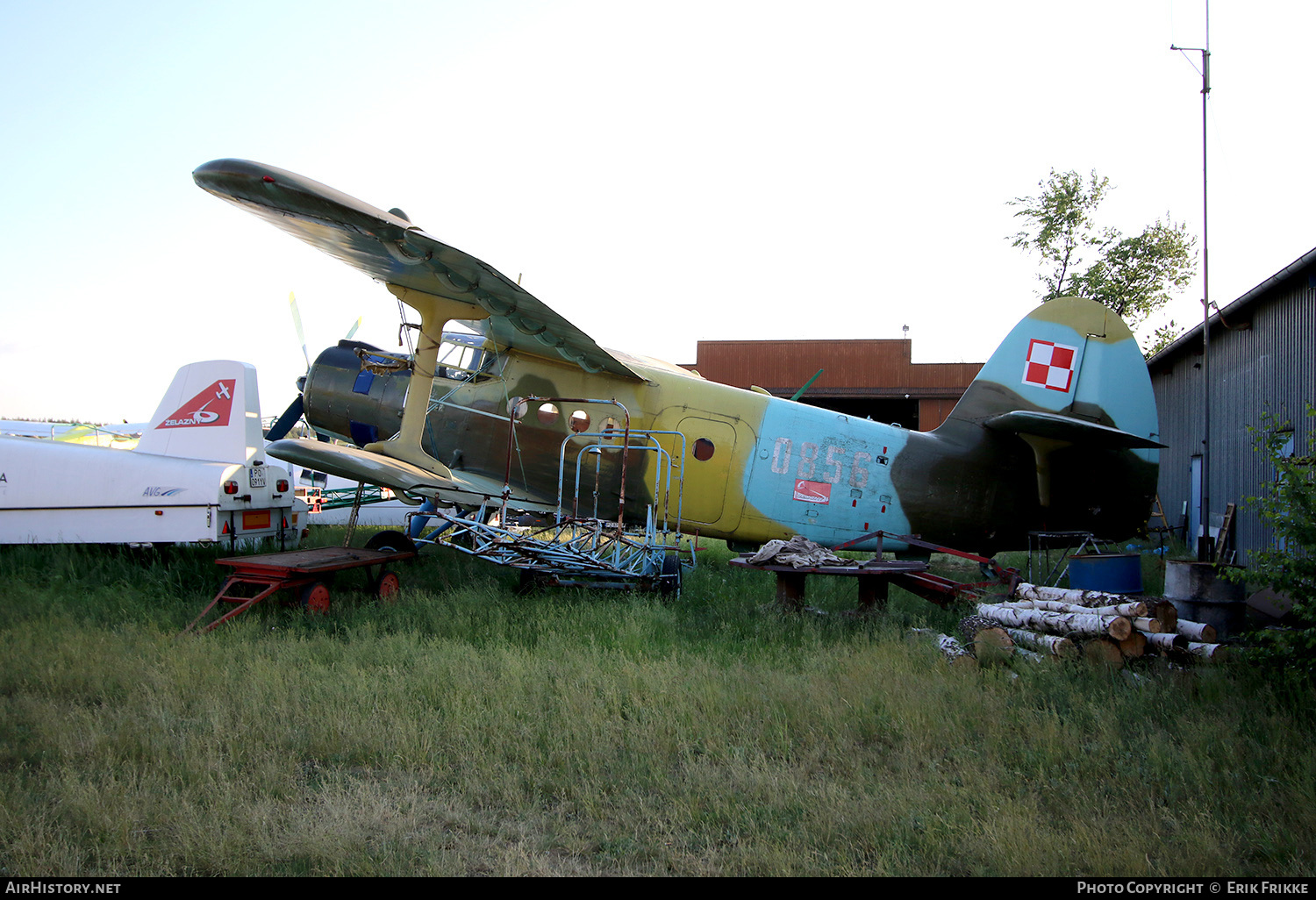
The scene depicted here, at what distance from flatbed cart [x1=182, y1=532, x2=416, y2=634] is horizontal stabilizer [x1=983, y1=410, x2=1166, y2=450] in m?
6.85

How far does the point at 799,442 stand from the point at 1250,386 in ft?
25.9

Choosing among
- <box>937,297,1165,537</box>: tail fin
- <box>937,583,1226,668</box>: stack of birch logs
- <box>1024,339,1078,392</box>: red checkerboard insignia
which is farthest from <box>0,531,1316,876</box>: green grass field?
<box>1024,339,1078,392</box>: red checkerboard insignia

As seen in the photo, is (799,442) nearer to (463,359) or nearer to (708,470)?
(708,470)

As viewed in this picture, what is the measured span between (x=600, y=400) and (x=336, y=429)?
12.9 feet

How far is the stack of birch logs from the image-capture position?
5.26m

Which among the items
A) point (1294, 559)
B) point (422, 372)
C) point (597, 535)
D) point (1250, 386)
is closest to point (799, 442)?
point (597, 535)

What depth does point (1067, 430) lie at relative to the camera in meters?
8.06

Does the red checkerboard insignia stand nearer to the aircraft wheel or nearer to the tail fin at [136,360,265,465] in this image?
the aircraft wheel

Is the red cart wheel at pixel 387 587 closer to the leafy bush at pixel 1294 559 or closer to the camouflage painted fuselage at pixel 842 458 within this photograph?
the camouflage painted fuselage at pixel 842 458

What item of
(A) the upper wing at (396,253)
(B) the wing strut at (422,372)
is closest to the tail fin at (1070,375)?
(A) the upper wing at (396,253)

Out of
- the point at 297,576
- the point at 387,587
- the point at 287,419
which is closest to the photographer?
the point at 297,576

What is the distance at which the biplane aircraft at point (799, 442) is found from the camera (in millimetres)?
8672

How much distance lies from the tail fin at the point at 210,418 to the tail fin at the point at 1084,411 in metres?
8.60

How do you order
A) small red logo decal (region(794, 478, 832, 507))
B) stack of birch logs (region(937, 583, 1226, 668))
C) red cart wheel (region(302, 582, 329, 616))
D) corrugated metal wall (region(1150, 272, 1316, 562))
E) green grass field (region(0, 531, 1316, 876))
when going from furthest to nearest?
corrugated metal wall (region(1150, 272, 1316, 562)) < small red logo decal (region(794, 478, 832, 507)) < red cart wheel (region(302, 582, 329, 616)) < stack of birch logs (region(937, 583, 1226, 668)) < green grass field (region(0, 531, 1316, 876))
